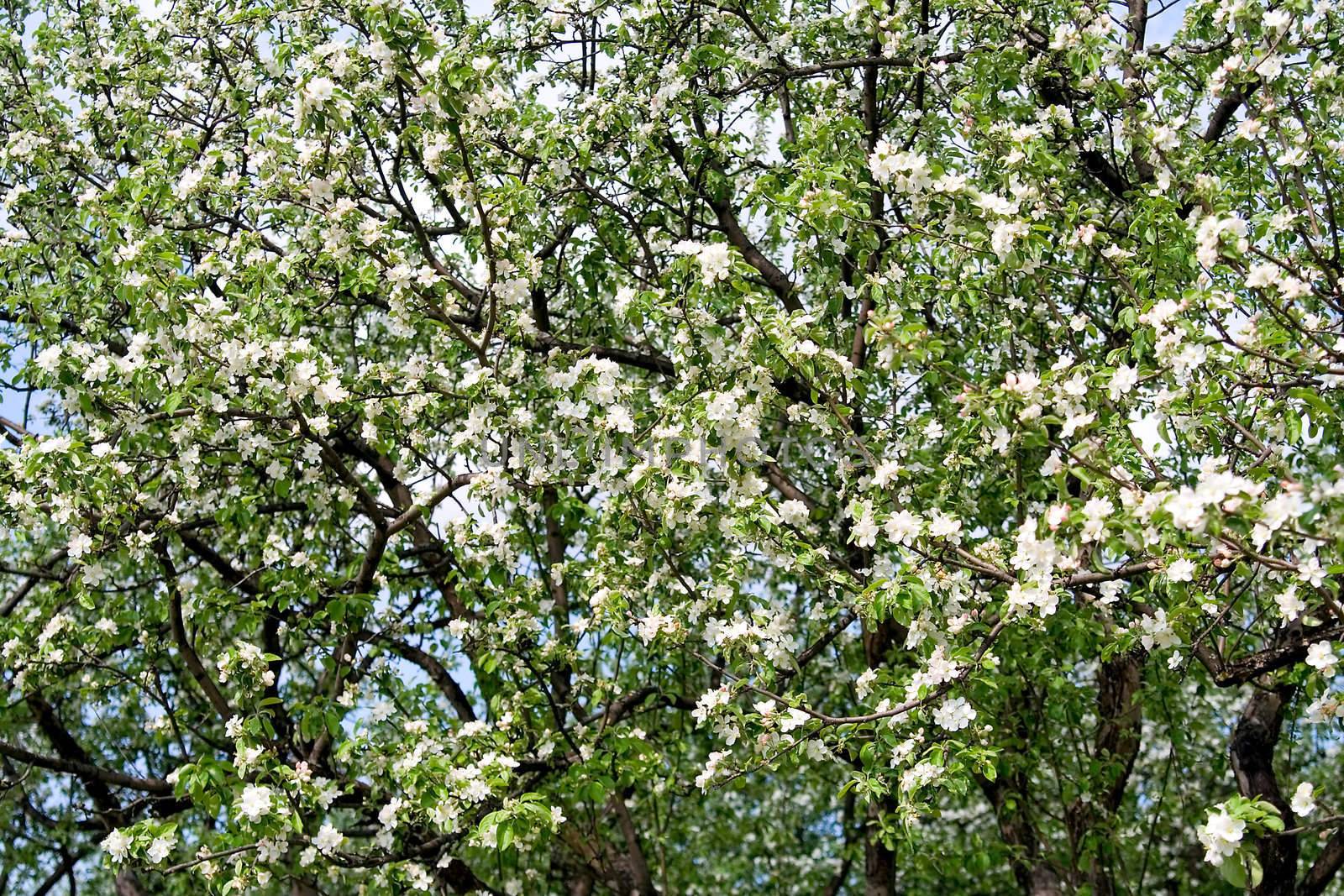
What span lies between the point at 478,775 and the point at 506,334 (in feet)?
6.10

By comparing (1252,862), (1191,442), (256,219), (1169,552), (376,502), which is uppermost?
(256,219)

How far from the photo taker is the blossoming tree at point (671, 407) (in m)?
4.27

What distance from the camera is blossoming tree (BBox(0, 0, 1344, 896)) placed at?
14.0ft

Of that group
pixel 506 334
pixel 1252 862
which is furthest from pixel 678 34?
pixel 1252 862

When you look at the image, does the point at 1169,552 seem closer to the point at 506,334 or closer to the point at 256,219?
the point at 506,334

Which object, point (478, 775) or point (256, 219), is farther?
point (256, 219)

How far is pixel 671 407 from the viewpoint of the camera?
5051 millimetres

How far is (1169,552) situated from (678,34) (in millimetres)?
3849

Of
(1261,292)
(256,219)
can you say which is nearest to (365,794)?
(256,219)

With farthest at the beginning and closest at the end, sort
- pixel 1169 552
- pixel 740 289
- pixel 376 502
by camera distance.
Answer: pixel 376 502 < pixel 740 289 < pixel 1169 552

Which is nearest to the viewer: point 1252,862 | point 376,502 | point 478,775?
point 1252,862

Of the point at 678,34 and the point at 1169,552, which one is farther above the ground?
the point at 678,34

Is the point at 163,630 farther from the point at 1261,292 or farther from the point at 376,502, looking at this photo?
the point at 1261,292

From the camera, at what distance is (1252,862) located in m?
3.55
